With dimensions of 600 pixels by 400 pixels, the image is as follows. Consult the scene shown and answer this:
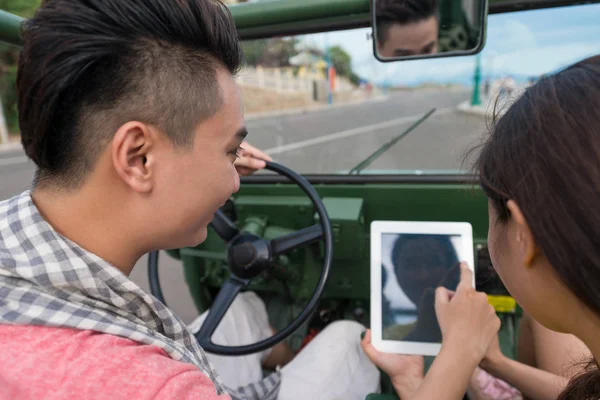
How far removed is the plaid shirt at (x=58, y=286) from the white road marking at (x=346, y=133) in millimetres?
1075

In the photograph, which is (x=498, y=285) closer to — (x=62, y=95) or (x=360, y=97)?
(x=360, y=97)

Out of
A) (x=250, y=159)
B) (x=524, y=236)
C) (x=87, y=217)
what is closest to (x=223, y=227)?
(x=250, y=159)

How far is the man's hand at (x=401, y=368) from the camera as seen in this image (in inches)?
47.8

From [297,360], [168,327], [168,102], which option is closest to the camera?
[168,102]

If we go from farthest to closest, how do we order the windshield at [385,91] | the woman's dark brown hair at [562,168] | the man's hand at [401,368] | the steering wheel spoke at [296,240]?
the steering wheel spoke at [296,240] → the windshield at [385,91] → the man's hand at [401,368] → the woman's dark brown hair at [562,168]

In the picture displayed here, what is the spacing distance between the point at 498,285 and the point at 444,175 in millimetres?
450

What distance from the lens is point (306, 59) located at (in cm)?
157

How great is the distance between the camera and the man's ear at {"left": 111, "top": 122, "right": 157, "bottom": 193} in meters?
Answer: 0.73

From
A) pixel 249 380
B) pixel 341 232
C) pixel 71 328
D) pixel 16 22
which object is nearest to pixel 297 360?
pixel 249 380

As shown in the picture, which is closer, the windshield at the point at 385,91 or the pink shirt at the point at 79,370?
the pink shirt at the point at 79,370

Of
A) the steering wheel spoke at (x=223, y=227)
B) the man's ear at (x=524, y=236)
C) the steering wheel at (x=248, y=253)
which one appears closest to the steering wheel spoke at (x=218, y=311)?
the steering wheel at (x=248, y=253)

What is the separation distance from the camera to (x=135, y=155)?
76 centimetres

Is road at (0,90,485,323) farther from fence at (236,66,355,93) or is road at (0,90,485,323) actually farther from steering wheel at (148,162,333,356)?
steering wheel at (148,162,333,356)

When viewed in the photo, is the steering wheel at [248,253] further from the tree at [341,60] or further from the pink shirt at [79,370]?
the pink shirt at [79,370]
